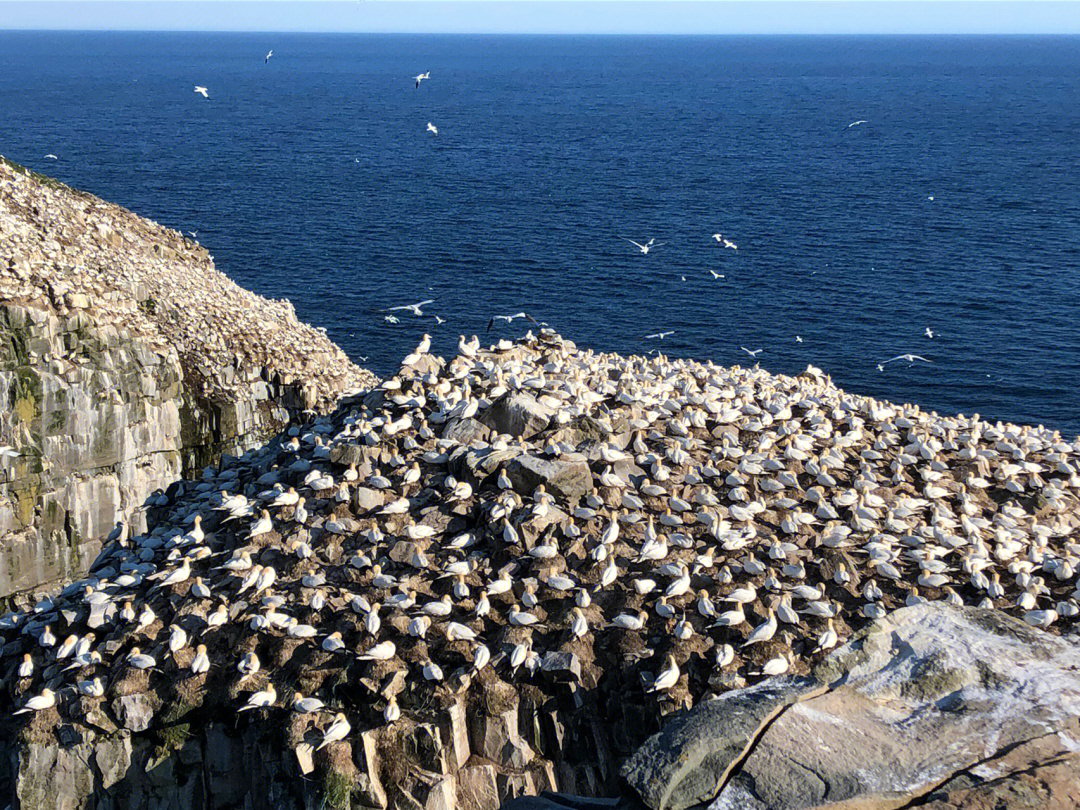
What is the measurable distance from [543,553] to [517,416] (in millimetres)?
4073

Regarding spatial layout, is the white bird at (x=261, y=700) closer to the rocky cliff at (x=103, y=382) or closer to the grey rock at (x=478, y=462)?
Answer: the grey rock at (x=478, y=462)

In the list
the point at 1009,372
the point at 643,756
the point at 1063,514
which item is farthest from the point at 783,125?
the point at 643,756

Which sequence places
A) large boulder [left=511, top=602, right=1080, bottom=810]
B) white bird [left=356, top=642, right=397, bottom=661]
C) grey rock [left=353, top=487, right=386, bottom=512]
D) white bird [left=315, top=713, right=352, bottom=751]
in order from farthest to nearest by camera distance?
grey rock [left=353, top=487, right=386, bottom=512], white bird [left=356, top=642, right=397, bottom=661], white bird [left=315, top=713, right=352, bottom=751], large boulder [left=511, top=602, right=1080, bottom=810]

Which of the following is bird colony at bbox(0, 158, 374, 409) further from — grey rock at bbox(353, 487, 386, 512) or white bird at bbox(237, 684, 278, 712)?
white bird at bbox(237, 684, 278, 712)

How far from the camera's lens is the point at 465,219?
84.9 m

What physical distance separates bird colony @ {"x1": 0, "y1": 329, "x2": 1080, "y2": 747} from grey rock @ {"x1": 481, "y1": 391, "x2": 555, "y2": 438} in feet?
0.14

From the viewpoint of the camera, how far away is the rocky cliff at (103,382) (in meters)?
27.0

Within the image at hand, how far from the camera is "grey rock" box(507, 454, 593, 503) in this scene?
1650cm

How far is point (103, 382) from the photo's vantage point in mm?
28297

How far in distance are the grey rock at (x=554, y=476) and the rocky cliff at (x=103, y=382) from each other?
36.6 feet

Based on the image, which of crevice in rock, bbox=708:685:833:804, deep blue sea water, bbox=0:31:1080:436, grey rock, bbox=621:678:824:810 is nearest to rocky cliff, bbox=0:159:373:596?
grey rock, bbox=621:678:824:810

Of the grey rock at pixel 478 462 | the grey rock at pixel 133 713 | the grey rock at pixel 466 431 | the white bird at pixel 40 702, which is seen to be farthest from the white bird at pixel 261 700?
the grey rock at pixel 466 431

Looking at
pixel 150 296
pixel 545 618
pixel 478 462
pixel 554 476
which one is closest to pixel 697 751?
pixel 545 618

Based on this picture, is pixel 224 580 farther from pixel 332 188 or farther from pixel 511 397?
pixel 332 188
